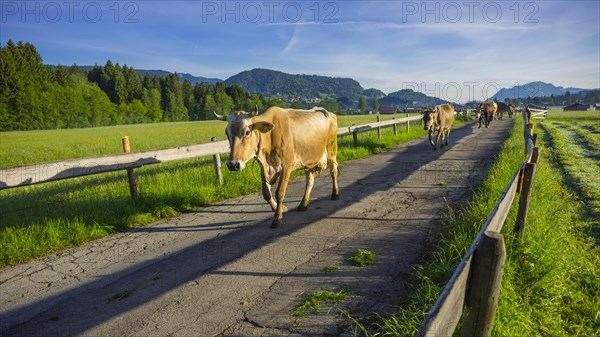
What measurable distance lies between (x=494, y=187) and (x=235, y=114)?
4.92 meters

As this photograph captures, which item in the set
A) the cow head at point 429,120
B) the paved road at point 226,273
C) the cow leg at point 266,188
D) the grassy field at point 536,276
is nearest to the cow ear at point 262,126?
the cow leg at point 266,188

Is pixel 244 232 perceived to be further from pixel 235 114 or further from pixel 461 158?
pixel 461 158

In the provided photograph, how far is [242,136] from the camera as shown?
538 centimetres

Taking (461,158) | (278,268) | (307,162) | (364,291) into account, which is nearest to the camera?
(364,291)

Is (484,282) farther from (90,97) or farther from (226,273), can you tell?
(90,97)

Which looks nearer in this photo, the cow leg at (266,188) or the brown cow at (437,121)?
the cow leg at (266,188)

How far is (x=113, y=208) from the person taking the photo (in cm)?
615

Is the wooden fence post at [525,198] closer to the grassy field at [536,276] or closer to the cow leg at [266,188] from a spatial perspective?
the grassy field at [536,276]

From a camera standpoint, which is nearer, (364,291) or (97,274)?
(364,291)

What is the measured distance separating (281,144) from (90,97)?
87328 millimetres

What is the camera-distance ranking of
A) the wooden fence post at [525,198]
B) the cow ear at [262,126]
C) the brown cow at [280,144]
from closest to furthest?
the wooden fence post at [525,198] → the brown cow at [280,144] → the cow ear at [262,126]

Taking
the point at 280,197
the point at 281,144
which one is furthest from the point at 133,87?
the point at 280,197

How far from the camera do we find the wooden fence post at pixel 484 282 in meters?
1.81

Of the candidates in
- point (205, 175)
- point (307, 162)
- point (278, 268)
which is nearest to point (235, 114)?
point (307, 162)
